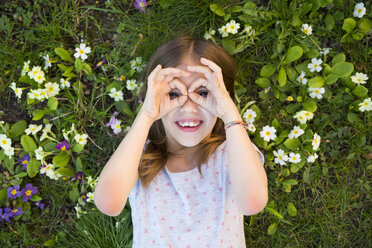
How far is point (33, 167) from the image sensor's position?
2764 millimetres

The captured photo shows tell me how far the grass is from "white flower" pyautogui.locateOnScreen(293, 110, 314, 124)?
17cm

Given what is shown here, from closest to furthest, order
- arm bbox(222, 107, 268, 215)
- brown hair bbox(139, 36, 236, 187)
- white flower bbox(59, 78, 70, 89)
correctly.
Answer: arm bbox(222, 107, 268, 215) < brown hair bbox(139, 36, 236, 187) < white flower bbox(59, 78, 70, 89)

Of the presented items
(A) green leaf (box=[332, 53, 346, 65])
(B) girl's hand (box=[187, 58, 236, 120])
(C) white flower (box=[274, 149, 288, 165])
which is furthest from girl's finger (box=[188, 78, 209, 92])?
(A) green leaf (box=[332, 53, 346, 65])

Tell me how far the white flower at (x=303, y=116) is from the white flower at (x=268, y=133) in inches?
8.5

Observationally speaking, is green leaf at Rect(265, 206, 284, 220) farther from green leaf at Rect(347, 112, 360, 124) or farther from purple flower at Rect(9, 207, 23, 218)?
purple flower at Rect(9, 207, 23, 218)

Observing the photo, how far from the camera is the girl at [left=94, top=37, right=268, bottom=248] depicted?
6.56ft

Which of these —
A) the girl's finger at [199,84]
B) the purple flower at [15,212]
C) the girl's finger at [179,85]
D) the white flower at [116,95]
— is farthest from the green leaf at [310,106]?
the purple flower at [15,212]

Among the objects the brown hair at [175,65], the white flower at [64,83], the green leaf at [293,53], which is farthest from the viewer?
the white flower at [64,83]

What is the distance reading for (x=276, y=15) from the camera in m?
2.60

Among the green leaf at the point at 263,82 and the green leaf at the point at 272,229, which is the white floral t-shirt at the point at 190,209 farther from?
the green leaf at the point at 263,82

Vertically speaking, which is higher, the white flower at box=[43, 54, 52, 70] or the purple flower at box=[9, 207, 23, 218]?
the white flower at box=[43, 54, 52, 70]

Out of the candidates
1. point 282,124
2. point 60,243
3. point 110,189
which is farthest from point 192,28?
point 60,243

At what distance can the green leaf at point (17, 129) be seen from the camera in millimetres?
2816

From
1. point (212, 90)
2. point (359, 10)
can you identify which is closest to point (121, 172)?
point (212, 90)
